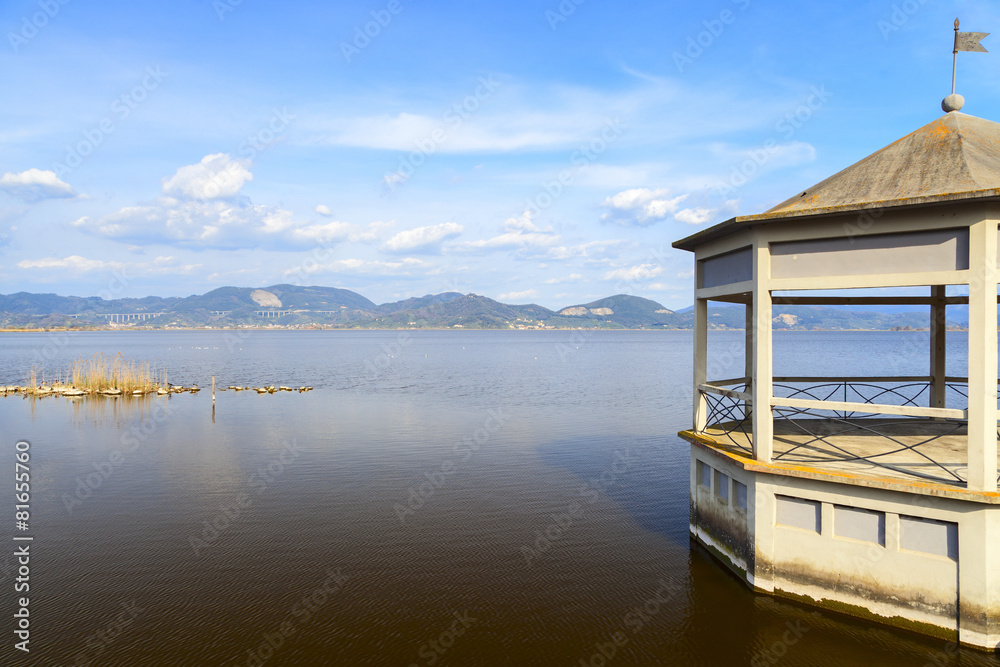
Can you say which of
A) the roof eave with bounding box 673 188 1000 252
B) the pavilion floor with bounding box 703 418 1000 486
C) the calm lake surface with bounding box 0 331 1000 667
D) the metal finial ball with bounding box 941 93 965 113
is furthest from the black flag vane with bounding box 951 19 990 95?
the calm lake surface with bounding box 0 331 1000 667

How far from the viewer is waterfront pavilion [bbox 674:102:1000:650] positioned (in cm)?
877

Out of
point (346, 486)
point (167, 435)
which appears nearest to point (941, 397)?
point (346, 486)

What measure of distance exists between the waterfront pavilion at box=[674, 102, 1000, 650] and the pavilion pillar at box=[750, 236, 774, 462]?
25 millimetres

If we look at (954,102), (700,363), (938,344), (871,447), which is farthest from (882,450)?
(954,102)

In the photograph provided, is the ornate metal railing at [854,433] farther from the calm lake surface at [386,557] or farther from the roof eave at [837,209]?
the roof eave at [837,209]

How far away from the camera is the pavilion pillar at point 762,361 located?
10.5 m

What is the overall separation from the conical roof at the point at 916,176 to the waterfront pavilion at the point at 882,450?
0.11ft

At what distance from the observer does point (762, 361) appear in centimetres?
1066

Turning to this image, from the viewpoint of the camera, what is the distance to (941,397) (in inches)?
585

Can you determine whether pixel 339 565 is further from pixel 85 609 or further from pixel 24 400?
pixel 24 400

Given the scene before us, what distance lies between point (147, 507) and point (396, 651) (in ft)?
36.7

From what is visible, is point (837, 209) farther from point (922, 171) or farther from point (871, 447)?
point (871, 447)

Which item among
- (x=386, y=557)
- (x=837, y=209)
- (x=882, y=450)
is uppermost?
(x=837, y=209)

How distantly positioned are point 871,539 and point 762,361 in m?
3.28
